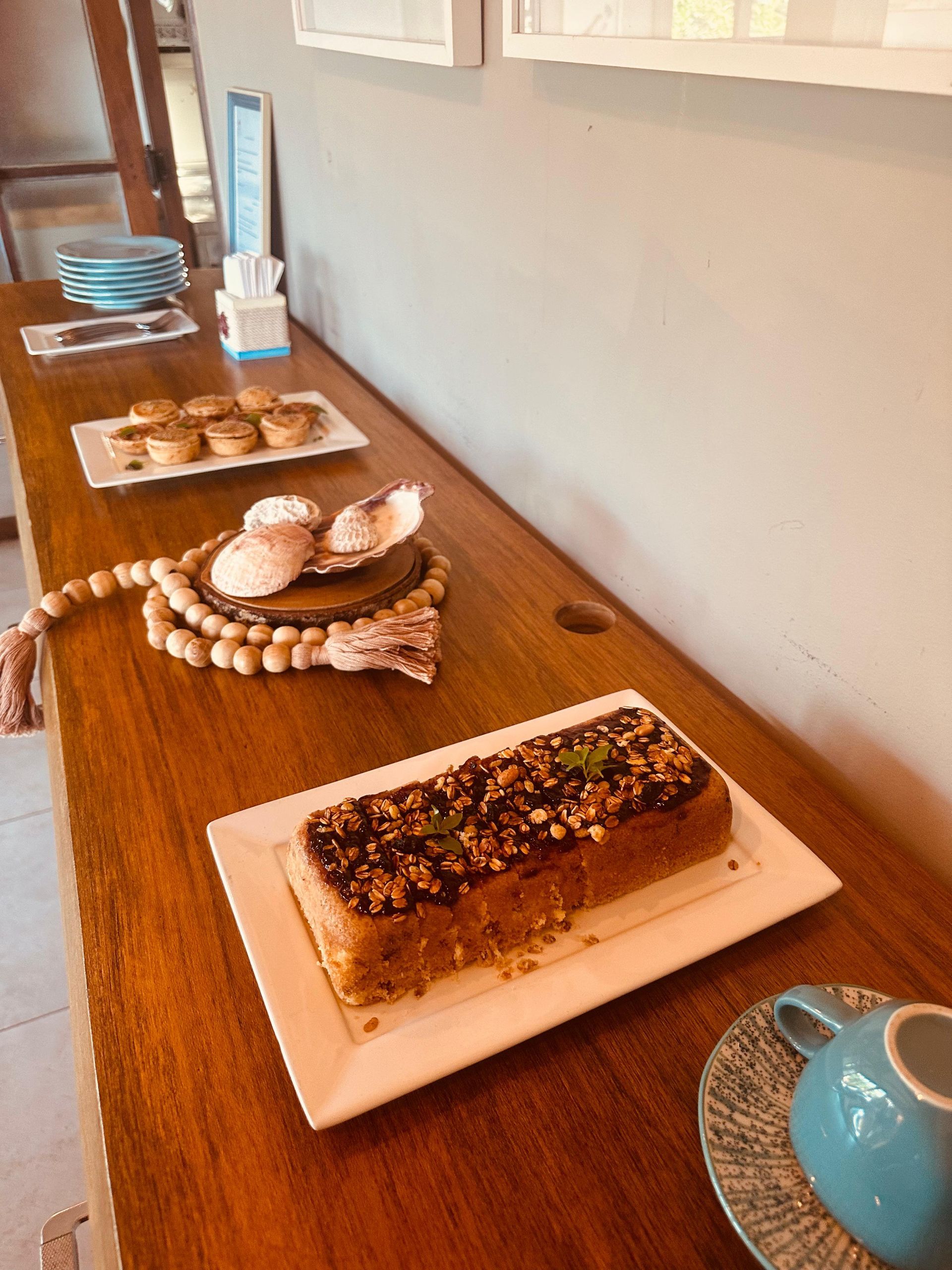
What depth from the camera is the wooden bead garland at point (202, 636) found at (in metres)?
0.86

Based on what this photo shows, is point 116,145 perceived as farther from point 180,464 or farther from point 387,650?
point 387,650

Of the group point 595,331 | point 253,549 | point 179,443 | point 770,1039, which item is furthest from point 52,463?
point 770,1039

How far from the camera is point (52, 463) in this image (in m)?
1.23

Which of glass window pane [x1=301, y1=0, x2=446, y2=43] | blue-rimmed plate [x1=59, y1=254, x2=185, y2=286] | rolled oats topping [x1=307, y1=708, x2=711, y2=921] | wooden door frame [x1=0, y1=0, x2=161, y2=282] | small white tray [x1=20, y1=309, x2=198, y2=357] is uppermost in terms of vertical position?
glass window pane [x1=301, y1=0, x2=446, y2=43]

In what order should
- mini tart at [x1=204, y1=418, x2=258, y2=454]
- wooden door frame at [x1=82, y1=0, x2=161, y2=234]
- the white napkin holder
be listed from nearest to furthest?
1. mini tart at [x1=204, y1=418, x2=258, y2=454]
2. the white napkin holder
3. wooden door frame at [x1=82, y1=0, x2=161, y2=234]

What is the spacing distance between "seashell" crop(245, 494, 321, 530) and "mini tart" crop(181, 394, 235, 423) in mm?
345

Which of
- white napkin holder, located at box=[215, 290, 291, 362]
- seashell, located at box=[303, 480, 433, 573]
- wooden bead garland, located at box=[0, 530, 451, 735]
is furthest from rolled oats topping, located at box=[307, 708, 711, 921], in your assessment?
white napkin holder, located at box=[215, 290, 291, 362]

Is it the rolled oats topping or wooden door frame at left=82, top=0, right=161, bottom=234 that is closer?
the rolled oats topping

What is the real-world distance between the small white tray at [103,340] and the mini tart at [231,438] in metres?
0.55

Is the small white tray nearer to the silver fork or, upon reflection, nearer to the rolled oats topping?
the silver fork

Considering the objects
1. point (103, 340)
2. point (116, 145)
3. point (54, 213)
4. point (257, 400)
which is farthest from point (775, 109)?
point (54, 213)

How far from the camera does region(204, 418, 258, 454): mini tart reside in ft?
3.90

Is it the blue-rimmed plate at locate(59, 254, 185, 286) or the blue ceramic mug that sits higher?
the blue-rimmed plate at locate(59, 254, 185, 286)

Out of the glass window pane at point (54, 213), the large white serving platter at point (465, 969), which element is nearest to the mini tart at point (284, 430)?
the large white serving platter at point (465, 969)
